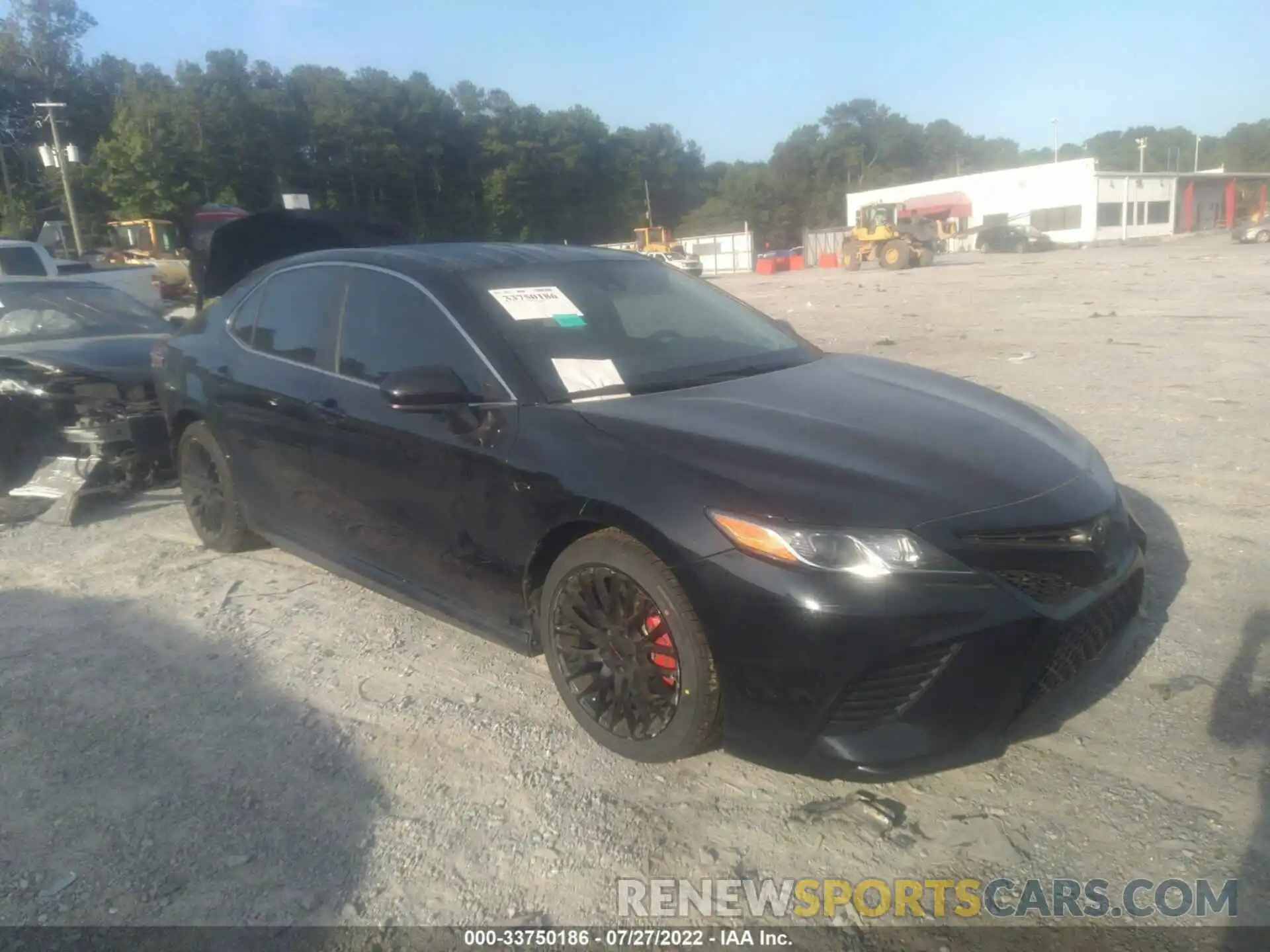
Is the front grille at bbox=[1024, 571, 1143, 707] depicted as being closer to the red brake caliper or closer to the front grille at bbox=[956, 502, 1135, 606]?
the front grille at bbox=[956, 502, 1135, 606]

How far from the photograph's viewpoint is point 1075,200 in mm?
53906

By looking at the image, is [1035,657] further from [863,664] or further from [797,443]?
[797,443]

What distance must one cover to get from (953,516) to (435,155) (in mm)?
73562

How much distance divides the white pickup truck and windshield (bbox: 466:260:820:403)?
26.0ft

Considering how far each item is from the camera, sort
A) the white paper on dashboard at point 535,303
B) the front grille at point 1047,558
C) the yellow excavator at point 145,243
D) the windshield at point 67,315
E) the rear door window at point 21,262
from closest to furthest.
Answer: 1. the front grille at point 1047,558
2. the white paper on dashboard at point 535,303
3. the windshield at point 67,315
4. the rear door window at point 21,262
5. the yellow excavator at point 145,243

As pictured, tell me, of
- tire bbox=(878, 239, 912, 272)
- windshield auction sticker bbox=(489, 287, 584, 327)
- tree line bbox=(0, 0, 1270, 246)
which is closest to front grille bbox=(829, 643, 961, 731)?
windshield auction sticker bbox=(489, 287, 584, 327)

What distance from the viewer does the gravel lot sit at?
8.25 ft

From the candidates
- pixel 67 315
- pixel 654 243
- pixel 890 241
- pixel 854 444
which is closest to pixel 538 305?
pixel 854 444

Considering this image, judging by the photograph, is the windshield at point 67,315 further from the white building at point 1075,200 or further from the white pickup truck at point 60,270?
the white building at point 1075,200

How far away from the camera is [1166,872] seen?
2.42 metres

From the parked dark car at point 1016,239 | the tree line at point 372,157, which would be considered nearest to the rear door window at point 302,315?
the tree line at point 372,157

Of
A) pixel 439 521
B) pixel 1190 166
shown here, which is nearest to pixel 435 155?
pixel 439 521

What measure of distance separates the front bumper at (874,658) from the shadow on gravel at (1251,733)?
24.7 inches

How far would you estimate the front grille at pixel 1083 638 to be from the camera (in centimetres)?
265
